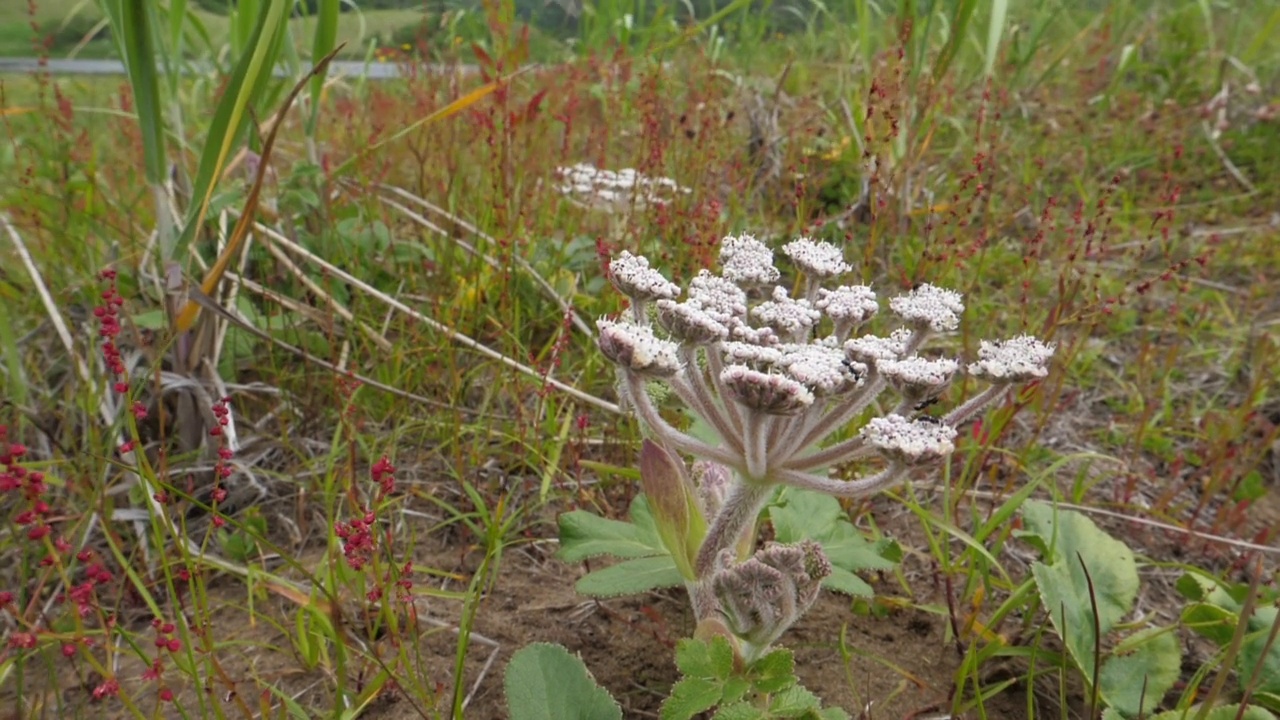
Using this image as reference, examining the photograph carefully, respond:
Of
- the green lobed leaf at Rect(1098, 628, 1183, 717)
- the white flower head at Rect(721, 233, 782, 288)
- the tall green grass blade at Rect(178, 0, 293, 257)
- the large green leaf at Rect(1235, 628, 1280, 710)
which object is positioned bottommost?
the green lobed leaf at Rect(1098, 628, 1183, 717)

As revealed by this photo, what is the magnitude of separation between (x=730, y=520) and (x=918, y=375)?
44 centimetres

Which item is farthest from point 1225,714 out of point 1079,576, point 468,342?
point 468,342

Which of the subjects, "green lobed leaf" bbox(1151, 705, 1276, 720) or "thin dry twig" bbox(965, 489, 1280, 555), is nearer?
"green lobed leaf" bbox(1151, 705, 1276, 720)

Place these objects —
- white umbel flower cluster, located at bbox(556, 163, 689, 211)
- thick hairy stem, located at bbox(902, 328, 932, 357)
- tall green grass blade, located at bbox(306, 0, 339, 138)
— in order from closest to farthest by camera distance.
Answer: thick hairy stem, located at bbox(902, 328, 932, 357) < tall green grass blade, located at bbox(306, 0, 339, 138) < white umbel flower cluster, located at bbox(556, 163, 689, 211)

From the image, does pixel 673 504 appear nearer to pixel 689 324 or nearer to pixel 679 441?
pixel 679 441

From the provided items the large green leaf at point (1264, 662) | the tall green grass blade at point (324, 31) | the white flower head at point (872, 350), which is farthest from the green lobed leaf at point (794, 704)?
the tall green grass blade at point (324, 31)

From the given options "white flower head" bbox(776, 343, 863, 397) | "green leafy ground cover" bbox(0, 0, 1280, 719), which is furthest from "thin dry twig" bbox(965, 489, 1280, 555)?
"white flower head" bbox(776, 343, 863, 397)

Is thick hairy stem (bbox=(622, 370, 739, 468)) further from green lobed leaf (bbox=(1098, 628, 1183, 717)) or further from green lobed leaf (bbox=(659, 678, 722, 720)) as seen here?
green lobed leaf (bbox=(1098, 628, 1183, 717))

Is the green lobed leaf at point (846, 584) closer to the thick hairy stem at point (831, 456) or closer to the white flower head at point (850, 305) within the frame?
the thick hairy stem at point (831, 456)

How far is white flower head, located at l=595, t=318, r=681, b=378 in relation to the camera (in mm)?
1268

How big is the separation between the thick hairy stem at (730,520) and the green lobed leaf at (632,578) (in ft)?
0.22

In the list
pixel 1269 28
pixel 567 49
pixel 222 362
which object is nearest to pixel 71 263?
pixel 222 362

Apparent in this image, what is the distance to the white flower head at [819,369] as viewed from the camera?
1.31m

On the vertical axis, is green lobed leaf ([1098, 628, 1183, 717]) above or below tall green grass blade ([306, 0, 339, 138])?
below
